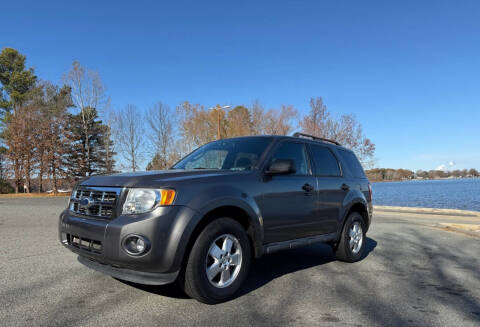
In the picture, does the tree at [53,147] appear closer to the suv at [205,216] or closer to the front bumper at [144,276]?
the suv at [205,216]

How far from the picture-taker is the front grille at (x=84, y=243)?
3174mm

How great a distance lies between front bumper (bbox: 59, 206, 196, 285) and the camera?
2.97 m

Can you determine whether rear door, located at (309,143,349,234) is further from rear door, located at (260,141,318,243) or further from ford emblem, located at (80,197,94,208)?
ford emblem, located at (80,197,94,208)

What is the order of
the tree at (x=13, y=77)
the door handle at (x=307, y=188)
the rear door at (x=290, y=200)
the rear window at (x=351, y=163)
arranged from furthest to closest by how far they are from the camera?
the tree at (x=13, y=77), the rear window at (x=351, y=163), the door handle at (x=307, y=188), the rear door at (x=290, y=200)

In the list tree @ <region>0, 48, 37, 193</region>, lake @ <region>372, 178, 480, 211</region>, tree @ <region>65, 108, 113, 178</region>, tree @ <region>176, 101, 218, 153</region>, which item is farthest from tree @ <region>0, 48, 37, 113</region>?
lake @ <region>372, 178, 480, 211</region>

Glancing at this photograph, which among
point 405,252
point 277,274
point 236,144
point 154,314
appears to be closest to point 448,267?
point 405,252

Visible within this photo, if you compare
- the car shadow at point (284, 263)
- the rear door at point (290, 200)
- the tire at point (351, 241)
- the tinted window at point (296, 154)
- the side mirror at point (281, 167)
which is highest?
the tinted window at point (296, 154)

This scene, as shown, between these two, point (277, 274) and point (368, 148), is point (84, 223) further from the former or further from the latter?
point (368, 148)

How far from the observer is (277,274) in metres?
4.59

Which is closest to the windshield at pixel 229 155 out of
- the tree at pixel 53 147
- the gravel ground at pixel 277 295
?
the gravel ground at pixel 277 295

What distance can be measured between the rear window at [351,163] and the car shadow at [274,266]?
149cm

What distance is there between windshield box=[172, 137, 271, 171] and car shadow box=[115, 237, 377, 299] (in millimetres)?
1478

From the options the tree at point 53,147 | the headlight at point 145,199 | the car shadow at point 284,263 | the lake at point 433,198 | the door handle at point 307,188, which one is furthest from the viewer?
the tree at point 53,147

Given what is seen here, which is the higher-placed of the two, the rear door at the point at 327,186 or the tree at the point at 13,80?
the tree at the point at 13,80
